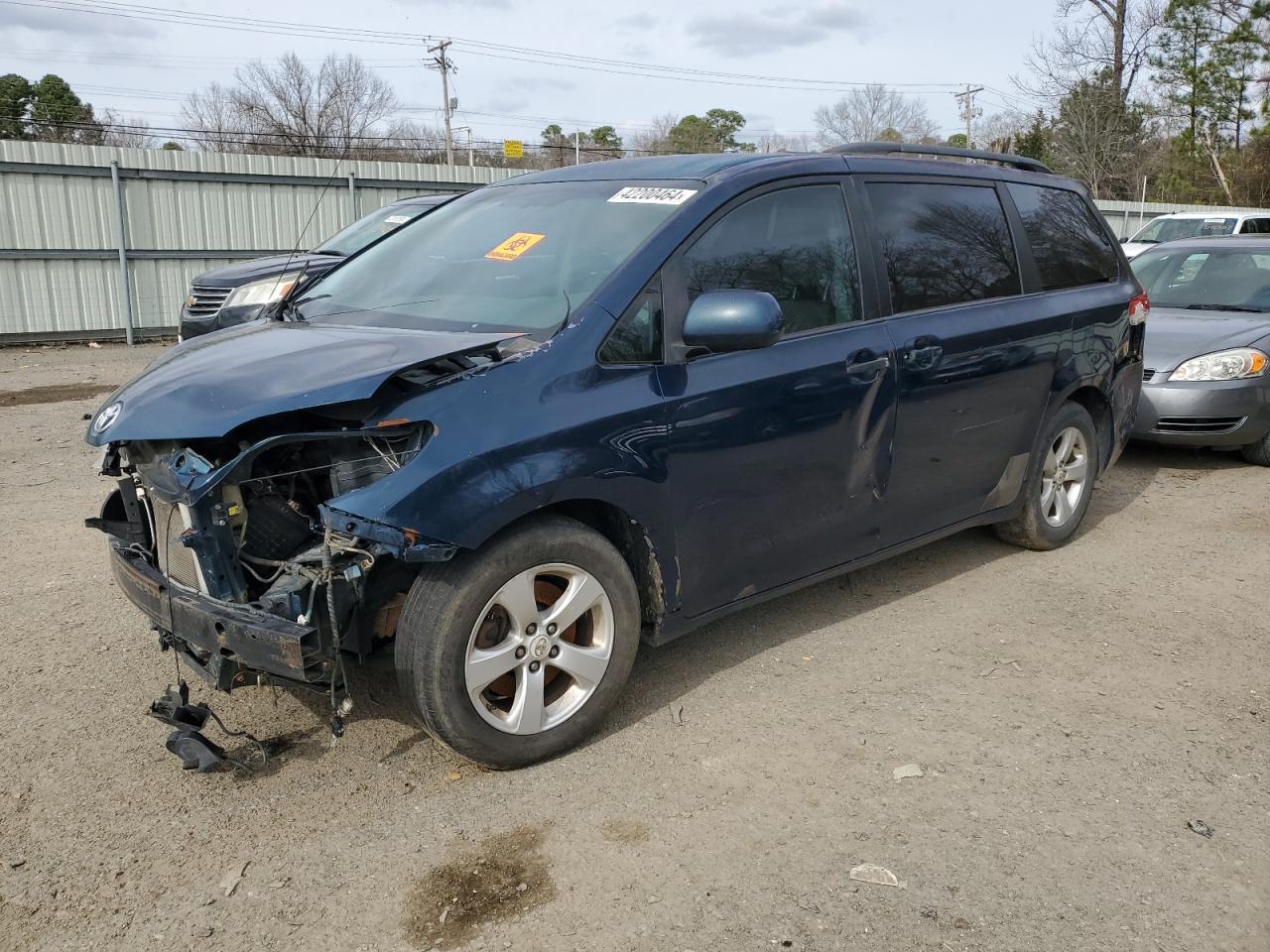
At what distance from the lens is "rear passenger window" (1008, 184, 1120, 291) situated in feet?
16.9

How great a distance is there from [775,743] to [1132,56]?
42.4 m

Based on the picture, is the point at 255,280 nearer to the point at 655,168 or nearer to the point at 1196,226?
the point at 655,168

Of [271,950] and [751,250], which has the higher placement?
[751,250]

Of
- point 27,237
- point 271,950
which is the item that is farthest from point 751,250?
point 27,237

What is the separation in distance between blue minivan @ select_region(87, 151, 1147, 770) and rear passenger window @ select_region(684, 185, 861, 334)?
1 cm

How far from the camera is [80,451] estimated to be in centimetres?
756

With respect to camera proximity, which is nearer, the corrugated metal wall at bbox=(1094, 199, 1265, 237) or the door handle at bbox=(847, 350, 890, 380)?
the door handle at bbox=(847, 350, 890, 380)

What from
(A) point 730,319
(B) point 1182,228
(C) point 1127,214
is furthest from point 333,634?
(C) point 1127,214

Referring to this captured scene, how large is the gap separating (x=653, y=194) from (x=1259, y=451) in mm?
6043

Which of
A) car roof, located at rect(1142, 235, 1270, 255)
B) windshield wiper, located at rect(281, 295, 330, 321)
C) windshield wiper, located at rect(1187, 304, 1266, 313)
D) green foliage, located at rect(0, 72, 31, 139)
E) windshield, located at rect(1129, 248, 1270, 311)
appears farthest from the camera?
green foliage, located at rect(0, 72, 31, 139)

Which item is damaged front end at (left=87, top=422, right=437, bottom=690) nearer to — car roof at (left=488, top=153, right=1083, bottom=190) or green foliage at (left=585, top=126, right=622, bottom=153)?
car roof at (left=488, top=153, right=1083, bottom=190)

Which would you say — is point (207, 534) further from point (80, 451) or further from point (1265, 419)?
point (1265, 419)

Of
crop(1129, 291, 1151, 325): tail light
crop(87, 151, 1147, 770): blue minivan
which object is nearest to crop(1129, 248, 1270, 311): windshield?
crop(1129, 291, 1151, 325): tail light

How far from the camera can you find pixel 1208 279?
854cm
